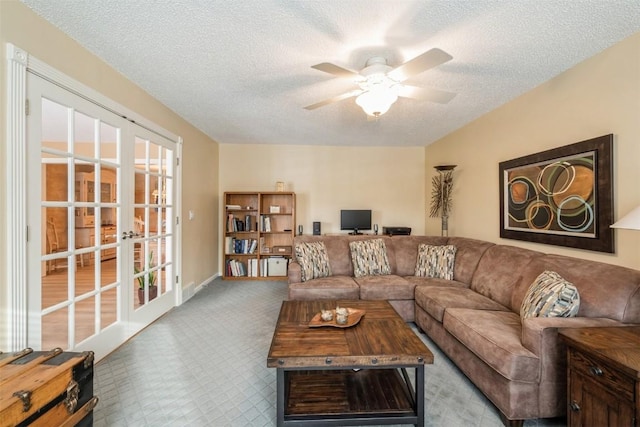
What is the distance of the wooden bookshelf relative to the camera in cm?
473

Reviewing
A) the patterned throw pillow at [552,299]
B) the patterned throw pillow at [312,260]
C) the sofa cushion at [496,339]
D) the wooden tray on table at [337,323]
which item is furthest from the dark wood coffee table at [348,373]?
the patterned throw pillow at [312,260]

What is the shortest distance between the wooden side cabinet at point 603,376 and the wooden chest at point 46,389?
2.36 meters

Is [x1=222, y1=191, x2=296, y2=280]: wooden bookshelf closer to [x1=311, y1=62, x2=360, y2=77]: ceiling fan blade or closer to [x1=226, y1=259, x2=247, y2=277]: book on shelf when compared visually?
[x1=226, y1=259, x2=247, y2=277]: book on shelf

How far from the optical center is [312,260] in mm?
3361

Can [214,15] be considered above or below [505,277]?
above

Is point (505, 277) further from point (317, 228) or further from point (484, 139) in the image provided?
point (317, 228)

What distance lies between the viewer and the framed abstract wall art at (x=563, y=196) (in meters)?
2.00

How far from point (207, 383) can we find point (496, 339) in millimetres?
1979

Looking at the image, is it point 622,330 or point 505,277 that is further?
point 505,277

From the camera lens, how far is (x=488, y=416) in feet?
5.46

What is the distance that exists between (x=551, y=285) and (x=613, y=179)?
936 mm


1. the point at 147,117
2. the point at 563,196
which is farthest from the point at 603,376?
the point at 147,117

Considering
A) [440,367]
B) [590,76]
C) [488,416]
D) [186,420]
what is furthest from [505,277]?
[186,420]

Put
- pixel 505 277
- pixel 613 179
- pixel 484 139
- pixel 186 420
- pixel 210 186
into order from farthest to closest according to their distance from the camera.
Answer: pixel 210 186
pixel 484 139
pixel 505 277
pixel 613 179
pixel 186 420
